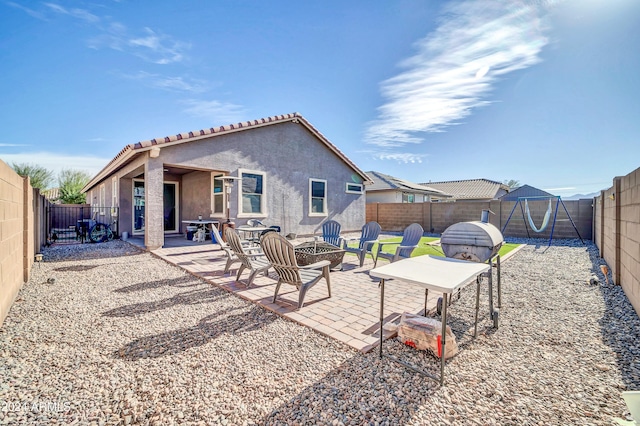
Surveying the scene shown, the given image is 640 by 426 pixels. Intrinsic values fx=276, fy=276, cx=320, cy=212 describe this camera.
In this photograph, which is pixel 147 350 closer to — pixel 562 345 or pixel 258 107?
pixel 562 345

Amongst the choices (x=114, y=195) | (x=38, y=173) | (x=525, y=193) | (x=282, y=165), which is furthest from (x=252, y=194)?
(x=38, y=173)

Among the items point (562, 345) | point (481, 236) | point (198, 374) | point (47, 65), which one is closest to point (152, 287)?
point (198, 374)

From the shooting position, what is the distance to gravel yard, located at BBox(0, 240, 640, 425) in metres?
1.87

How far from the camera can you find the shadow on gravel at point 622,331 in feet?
7.72

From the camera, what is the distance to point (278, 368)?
241 cm

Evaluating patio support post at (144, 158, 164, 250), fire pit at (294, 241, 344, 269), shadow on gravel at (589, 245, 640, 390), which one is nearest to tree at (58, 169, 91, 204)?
patio support post at (144, 158, 164, 250)

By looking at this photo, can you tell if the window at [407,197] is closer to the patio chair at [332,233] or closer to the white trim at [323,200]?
the white trim at [323,200]

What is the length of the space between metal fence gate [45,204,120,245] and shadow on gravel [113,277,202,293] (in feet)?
25.1

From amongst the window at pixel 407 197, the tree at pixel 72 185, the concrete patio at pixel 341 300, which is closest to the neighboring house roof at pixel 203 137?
the concrete patio at pixel 341 300

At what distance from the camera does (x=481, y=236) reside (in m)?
3.67

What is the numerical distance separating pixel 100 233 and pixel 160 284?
8154 mm

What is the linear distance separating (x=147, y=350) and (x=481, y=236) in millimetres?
4100

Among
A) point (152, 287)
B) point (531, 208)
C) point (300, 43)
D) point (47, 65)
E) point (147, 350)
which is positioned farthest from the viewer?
point (531, 208)

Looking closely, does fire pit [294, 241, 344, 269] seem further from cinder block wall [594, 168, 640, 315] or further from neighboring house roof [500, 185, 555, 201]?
neighboring house roof [500, 185, 555, 201]
